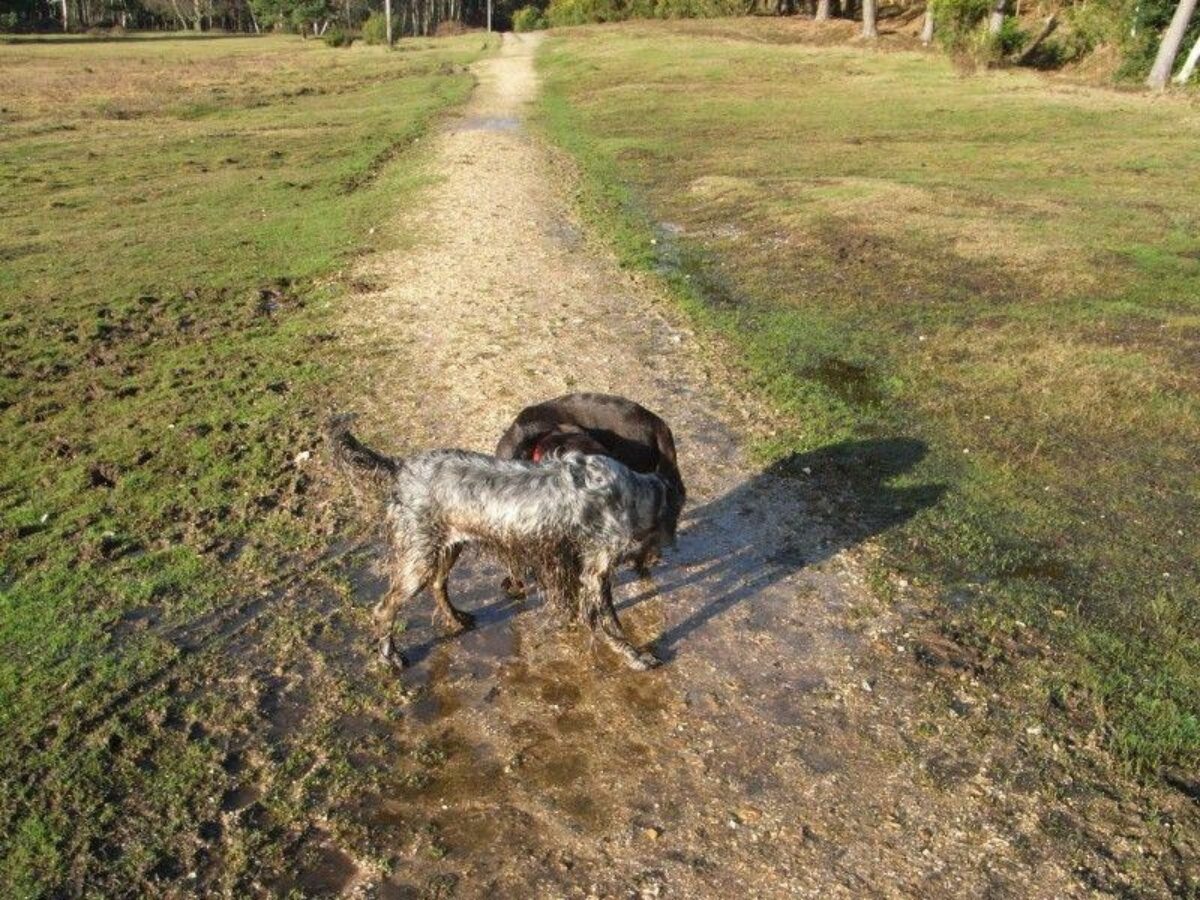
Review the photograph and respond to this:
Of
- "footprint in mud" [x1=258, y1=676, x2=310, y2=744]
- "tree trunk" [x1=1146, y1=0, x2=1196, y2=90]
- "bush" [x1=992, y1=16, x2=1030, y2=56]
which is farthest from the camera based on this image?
"bush" [x1=992, y1=16, x2=1030, y2=56]

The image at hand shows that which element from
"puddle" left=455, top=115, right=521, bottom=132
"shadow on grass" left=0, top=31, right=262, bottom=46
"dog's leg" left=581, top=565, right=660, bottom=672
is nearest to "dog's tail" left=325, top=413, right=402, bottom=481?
"dog's leg" left=581, top=565, right=660, bottom=672

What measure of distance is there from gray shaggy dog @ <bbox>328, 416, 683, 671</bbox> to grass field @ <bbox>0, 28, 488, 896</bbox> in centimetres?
161

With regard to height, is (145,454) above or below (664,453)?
below

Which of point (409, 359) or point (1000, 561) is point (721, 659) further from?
point (409, 359)

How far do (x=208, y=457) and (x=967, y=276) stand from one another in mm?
12155

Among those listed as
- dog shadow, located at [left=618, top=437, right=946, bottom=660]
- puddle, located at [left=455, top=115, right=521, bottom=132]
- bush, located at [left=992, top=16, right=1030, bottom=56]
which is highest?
bush, located at [left=992, top=16, right=1030, bottom=56]

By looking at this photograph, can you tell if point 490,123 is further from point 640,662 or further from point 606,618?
point 640,662

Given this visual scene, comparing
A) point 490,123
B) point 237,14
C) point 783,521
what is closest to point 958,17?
point 490,123

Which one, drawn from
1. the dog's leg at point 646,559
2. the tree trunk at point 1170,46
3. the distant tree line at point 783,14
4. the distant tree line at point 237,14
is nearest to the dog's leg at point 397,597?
the dog's leg at point 646,559

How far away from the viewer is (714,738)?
234 inches

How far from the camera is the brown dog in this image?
24.3ft

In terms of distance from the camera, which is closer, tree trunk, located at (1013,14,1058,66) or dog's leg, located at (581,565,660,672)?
dog's leg, located at (581,565,660,672)

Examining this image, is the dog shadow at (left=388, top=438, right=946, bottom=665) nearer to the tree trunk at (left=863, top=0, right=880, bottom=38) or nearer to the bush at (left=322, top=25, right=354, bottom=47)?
the tree trunk at (left=863, top=0, right=880, bottom=38)

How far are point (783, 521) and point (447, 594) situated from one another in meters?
3.19
